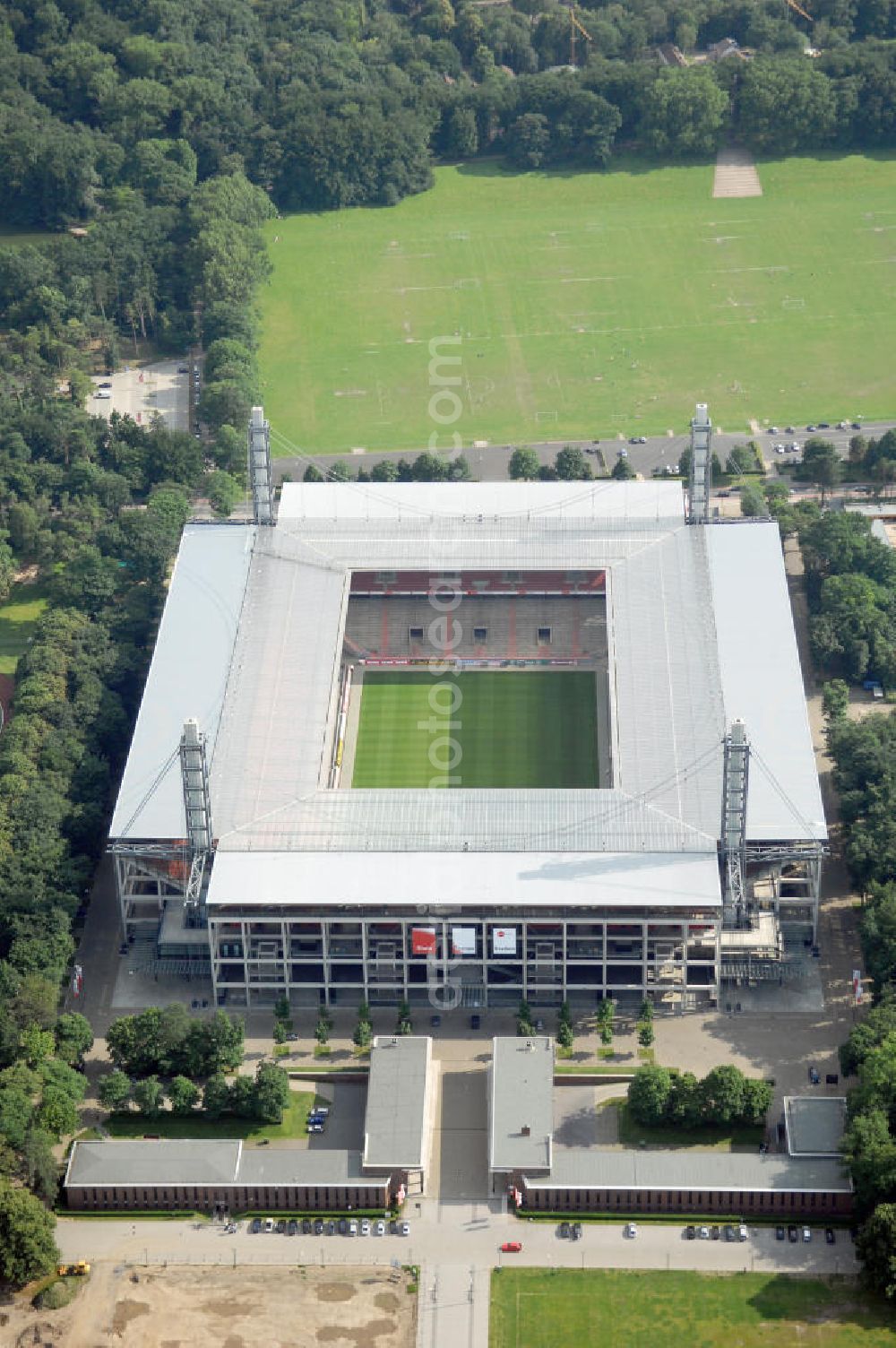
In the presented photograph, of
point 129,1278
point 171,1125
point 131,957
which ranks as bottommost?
point 129,1278

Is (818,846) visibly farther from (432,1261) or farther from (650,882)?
(432,1261)

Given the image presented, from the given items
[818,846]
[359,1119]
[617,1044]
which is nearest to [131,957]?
[359,1119]

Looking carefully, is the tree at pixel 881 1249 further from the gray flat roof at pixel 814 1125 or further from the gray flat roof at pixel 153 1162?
the gray flat roof at pixel 153 1162

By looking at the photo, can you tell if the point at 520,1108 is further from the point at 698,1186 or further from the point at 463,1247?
the point at 698,1186

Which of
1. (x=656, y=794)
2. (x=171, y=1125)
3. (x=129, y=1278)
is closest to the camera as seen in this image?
(x=129, y=1278)

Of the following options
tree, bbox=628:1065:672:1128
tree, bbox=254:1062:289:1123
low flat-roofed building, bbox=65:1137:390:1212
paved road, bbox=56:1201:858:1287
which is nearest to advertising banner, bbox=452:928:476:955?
tree, bbox=254:1062:289:1123

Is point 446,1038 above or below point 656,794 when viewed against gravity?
below

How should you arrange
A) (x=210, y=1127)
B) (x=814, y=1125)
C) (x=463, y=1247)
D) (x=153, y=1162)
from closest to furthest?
(x=463, y=1247), (x=814, y=1125), (x=153, y=1162), (x=210, y=1127)

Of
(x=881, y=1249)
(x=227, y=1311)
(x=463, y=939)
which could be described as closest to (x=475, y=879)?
(x=463, y=939)
